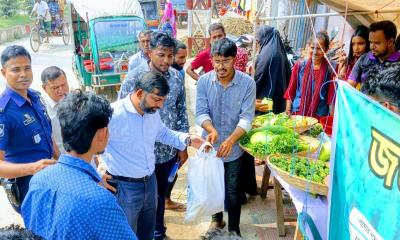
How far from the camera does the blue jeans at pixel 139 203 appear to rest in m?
2.64

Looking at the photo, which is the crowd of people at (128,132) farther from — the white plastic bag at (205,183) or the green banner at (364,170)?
the green banner at (364,170)

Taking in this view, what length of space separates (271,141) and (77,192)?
196 centimetres

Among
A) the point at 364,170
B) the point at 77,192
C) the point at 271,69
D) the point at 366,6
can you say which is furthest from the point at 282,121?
the point at 77,192

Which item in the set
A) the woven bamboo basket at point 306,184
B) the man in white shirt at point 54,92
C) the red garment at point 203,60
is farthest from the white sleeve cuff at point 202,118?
the red garment at point 203,60

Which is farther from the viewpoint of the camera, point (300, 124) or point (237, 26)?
point (237, 26)

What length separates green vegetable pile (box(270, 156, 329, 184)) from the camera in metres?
2.56

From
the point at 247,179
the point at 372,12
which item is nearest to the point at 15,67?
the point at 247,179

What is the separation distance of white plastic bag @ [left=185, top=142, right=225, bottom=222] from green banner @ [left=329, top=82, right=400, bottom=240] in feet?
3.43

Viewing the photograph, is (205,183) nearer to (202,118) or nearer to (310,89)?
(202,118)

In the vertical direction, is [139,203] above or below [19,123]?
below

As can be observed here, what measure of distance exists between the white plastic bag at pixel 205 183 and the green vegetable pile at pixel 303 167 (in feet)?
1.56

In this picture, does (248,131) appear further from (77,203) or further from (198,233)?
(77,203)

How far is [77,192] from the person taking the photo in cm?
141

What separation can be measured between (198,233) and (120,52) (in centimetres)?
582
